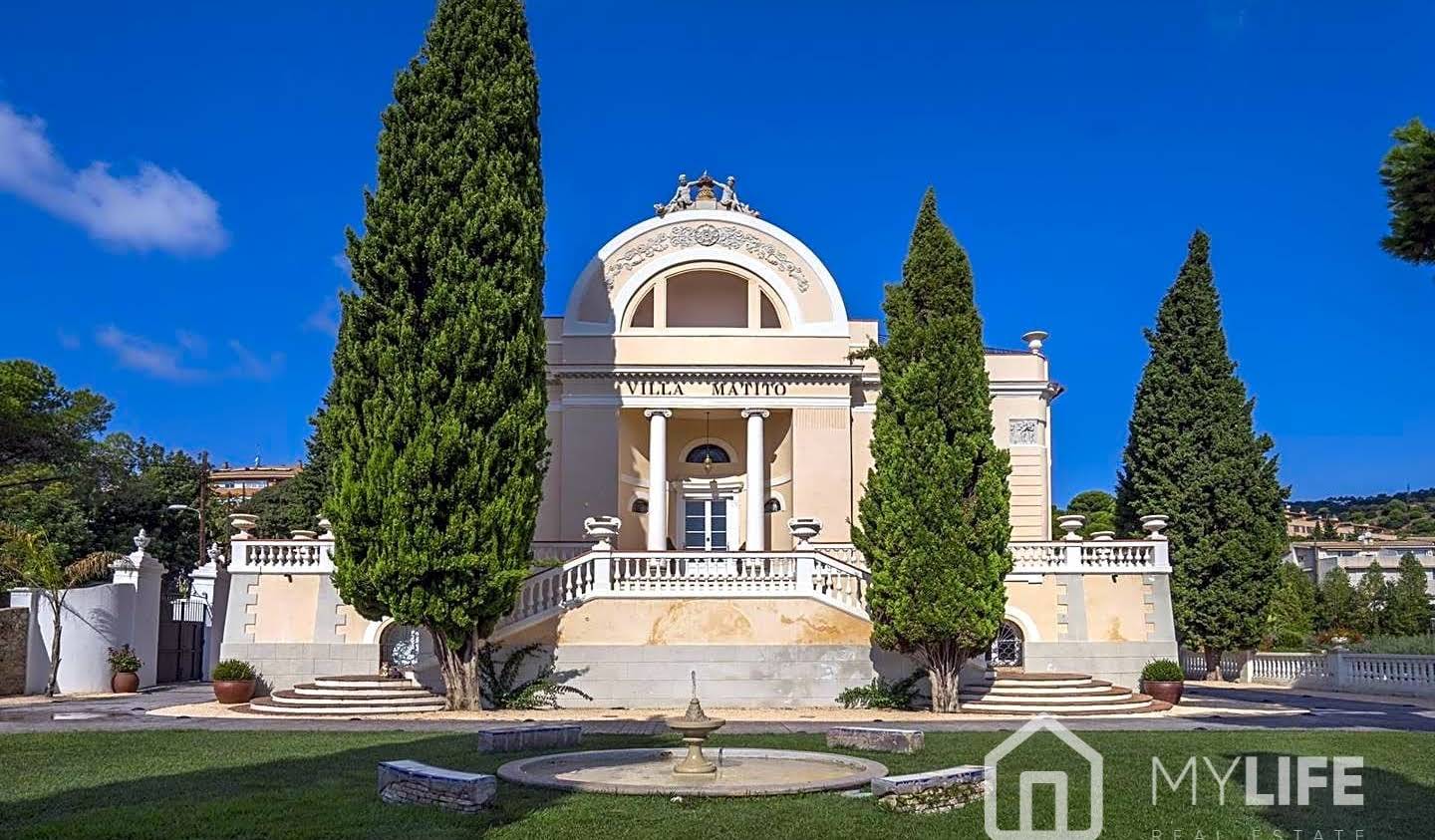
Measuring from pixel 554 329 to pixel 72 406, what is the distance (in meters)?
21.2

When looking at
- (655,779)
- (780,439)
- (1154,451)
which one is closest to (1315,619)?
(1154,451)

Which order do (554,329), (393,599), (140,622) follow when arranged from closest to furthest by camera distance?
(393,599), (140,622), (554,329)

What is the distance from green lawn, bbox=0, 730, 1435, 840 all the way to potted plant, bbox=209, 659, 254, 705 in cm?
676

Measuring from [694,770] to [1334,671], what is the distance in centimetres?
2188

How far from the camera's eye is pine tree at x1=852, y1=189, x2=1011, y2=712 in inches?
778

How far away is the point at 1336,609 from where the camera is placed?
51406 mm

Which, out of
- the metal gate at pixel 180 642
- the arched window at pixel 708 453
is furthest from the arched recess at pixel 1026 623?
the metal gate at pixel 180 642

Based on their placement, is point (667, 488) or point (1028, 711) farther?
point (667, 488)

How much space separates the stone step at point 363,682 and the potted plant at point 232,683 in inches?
49.4

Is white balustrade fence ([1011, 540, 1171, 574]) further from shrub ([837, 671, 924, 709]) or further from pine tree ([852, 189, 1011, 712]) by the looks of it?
shrub ([837, 671, 924, 709])

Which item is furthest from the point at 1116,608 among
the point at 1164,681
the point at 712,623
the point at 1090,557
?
the point at 712,623

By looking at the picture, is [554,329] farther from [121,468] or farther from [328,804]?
[121,468]

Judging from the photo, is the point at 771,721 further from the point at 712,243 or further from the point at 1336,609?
the point at 1336,609

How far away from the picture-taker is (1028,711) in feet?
65.6
